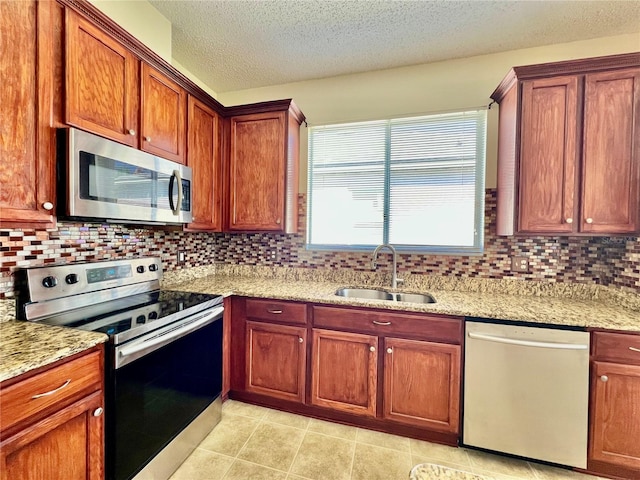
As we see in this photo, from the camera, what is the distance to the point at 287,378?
209cm

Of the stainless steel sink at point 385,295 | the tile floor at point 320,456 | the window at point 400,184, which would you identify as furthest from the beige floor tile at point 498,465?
the window at point 400,184

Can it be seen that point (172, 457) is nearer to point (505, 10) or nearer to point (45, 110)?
point (45, 110)

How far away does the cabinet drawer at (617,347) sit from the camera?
1512 mm

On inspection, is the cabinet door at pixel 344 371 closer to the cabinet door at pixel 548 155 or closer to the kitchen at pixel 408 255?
the kitchen at pixel 408 255

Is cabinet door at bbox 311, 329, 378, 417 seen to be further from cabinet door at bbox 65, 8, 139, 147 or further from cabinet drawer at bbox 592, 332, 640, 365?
cabinet door at bbox 65, 8, 139, 147

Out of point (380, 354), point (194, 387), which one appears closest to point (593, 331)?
point (380, 354)

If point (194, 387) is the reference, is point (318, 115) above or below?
above

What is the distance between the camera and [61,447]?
1049 millimetres

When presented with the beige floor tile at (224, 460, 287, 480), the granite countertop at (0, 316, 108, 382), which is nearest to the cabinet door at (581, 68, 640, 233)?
the beige floor tile at (224, 460, 287, 480)

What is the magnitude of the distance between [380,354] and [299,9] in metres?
2.34

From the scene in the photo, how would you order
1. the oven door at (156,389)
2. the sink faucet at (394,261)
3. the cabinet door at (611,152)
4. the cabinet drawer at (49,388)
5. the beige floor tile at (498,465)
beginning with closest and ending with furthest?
the cabinet drawer at (49,388), the oven door at (156,389), the beige floor tile at (498,465), the cabinet door at (611,152), the sink faucet at (394,261)

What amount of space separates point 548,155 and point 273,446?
8.51ft

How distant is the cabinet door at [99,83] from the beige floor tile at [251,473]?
1957 mm

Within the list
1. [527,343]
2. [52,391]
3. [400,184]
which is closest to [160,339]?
[52,391]
